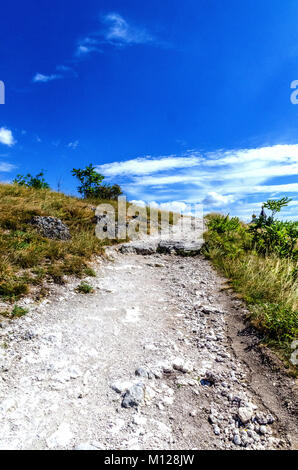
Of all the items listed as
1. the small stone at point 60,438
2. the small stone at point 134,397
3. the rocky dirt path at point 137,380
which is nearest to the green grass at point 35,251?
the rocky dirt path at point 137,380

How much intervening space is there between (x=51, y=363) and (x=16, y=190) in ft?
35.6

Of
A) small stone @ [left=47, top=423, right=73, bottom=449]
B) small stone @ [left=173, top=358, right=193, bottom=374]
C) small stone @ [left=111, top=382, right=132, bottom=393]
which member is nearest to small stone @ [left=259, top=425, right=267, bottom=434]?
small stone @ [left=173, top=358, right=193, bottom=374]

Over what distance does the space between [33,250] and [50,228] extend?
1922 mm

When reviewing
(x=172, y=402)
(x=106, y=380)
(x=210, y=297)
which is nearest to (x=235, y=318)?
(x=210, y=297)

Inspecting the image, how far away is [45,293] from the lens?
5652 millimetres

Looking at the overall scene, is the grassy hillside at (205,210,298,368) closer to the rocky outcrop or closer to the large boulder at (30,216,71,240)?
the rocky outcrop

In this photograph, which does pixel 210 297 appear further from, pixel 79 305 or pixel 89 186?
pixel 89 186

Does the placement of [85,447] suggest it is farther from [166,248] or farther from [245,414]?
[166,248]

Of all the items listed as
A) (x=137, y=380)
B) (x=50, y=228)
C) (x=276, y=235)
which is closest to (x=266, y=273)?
(x=276, y=235)

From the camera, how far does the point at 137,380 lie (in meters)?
3.40

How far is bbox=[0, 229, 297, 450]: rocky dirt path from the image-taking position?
267 cm

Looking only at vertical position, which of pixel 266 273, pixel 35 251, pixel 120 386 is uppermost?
pixel 35 251

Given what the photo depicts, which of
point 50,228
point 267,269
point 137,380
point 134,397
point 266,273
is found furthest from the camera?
point 50,228

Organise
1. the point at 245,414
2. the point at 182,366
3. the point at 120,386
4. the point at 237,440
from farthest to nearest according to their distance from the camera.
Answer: the point at 182,366 < the point at 120,386 < the point at 245,414 < the point at 237,440
